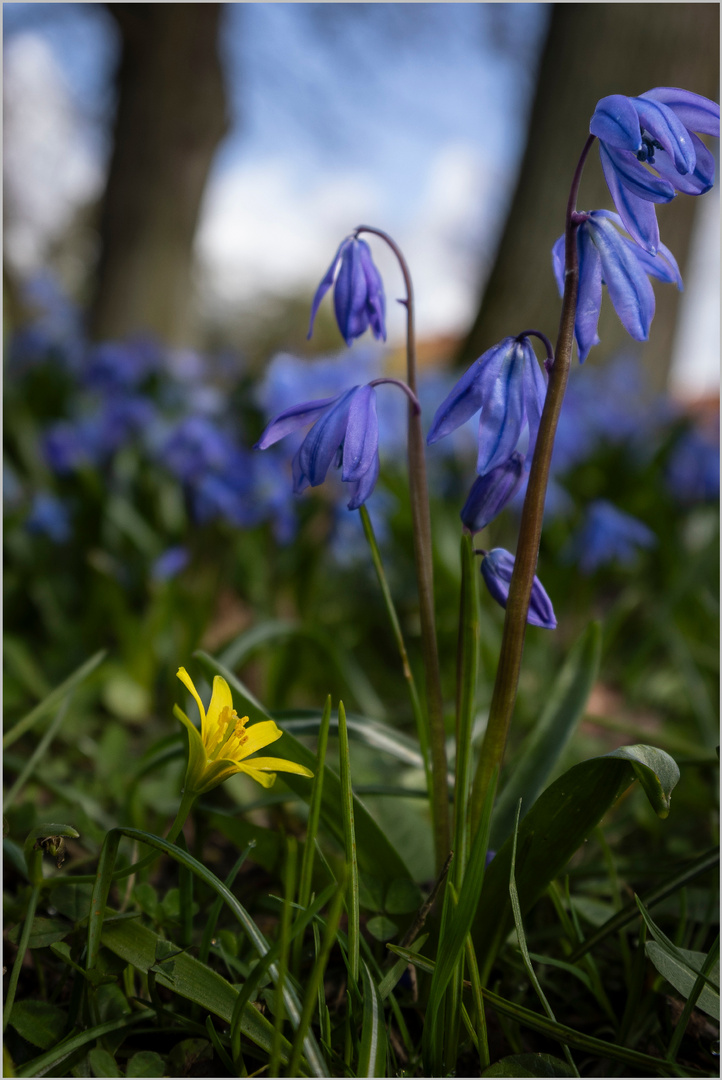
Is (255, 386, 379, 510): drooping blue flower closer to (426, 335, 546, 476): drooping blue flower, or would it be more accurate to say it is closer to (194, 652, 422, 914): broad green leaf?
(426, 335, 546, 476): drooping blue flower

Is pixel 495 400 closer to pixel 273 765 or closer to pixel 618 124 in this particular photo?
pixel 618 124

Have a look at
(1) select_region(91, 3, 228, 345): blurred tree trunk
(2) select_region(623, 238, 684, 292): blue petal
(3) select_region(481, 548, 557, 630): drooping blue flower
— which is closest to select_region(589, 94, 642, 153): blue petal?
(2) select_region(623, 238, 684, 292): blue petal

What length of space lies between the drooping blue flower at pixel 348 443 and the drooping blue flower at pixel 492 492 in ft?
0.44

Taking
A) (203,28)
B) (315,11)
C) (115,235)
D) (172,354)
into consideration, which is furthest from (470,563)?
(315,11)

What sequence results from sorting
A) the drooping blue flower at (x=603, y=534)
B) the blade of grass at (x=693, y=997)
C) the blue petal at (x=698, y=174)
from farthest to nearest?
the drooping blue flower at (x=603, y=534) → the blade of grass at (x=693, y=997) → the blue petal at (x=698, y=174)

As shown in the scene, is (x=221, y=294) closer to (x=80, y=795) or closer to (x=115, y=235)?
(x=115, y=235)

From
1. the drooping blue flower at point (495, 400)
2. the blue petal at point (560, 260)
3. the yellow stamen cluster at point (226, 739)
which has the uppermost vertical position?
the blue petal at point (560, 260)

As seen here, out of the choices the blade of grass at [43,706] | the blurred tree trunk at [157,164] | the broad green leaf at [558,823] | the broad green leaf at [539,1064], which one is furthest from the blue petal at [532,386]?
the blurred tree trunk at [157,164]

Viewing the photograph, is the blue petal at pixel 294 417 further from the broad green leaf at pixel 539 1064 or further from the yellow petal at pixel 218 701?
the broad green leaf at pixel 539 1064

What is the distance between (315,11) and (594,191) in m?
7.44

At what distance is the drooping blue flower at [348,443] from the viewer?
3.07 feet

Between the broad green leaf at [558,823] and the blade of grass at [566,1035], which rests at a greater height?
the broad green leaf at [558,823]

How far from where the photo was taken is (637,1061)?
2.93 feet

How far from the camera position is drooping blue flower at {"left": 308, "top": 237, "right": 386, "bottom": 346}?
3.55 feet
